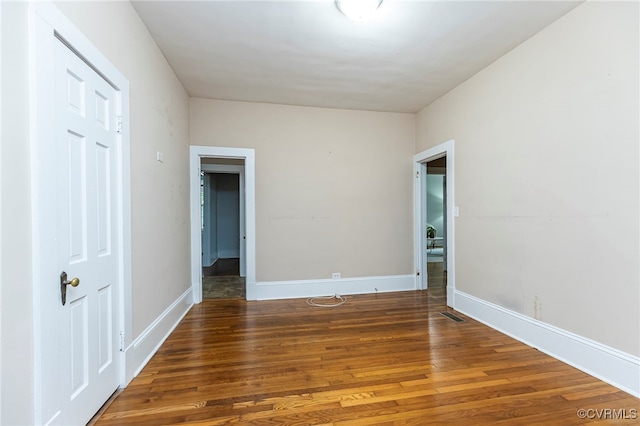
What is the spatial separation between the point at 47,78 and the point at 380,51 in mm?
2531

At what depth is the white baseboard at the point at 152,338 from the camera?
2.09 meters

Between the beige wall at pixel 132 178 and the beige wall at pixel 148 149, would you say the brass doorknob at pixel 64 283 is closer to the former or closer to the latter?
the beige wall at pixel 132 178

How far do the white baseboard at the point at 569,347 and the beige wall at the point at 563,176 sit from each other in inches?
2.6

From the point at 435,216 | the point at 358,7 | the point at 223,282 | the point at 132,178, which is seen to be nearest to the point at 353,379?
the point at 132,178

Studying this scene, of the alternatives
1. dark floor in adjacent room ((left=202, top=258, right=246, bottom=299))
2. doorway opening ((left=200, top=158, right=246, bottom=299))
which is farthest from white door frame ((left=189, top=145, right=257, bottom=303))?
doorway opening ((left=200, top=158, right=246, bottom=299))

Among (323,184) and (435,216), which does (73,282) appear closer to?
(323,184)

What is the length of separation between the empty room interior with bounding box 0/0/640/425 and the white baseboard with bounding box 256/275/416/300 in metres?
0.06

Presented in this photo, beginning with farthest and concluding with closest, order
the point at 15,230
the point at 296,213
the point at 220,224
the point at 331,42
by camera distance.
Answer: the point at 220,224
the point at 296,213
the point at 331,42
the point at 15,230

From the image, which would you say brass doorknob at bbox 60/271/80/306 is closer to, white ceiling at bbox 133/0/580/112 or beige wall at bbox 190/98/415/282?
white ceiling at bbox 133/0/580/112

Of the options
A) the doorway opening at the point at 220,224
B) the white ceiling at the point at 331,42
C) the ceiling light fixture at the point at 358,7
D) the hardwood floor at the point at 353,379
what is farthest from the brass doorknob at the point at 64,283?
the doorway opening at the point at 220,224

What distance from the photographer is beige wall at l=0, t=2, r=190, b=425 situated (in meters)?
1.14

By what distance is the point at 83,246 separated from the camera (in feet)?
5.30

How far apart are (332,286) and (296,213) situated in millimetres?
1219

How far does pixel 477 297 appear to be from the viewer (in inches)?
129
